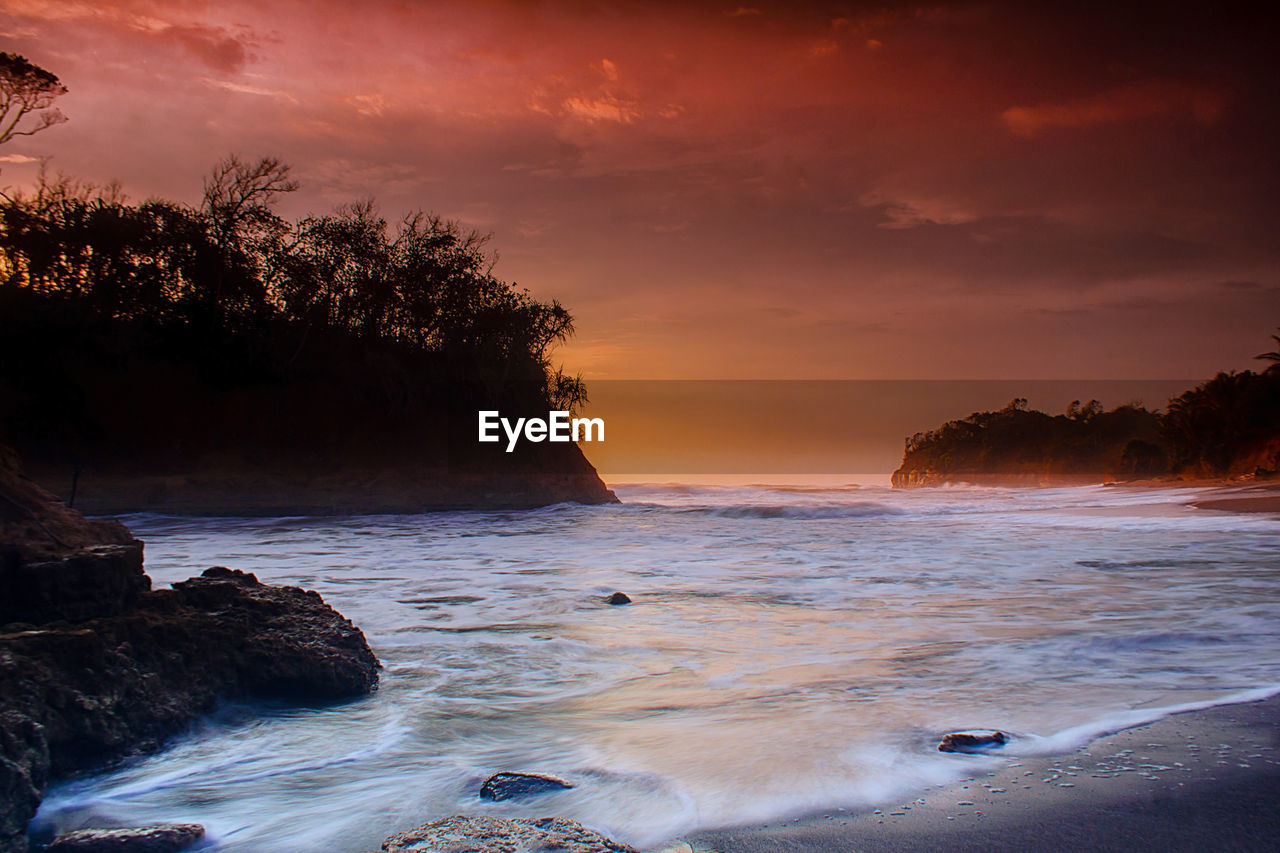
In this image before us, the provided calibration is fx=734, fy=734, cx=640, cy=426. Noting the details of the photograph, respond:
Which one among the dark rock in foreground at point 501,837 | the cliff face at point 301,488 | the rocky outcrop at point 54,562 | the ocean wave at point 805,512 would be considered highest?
the rocky outcrop at point 54,562

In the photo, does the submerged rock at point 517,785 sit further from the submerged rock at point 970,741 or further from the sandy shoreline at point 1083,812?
the submerged rock at point 970,741

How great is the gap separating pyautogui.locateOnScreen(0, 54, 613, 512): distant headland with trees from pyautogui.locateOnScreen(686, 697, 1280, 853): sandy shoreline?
2476cm

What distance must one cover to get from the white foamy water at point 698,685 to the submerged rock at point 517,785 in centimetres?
8

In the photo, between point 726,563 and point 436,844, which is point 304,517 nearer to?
point 726,563

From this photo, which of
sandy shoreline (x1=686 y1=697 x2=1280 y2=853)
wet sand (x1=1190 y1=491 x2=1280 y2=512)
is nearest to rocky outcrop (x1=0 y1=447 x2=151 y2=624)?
sandy shoreline (x1=686 y1=697 x2=1280 y2=853)

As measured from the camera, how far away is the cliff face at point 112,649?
2.76 metres

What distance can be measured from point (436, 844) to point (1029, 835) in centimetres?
175

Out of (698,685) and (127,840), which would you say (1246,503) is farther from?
(127,840)

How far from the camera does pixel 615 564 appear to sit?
11102 mm

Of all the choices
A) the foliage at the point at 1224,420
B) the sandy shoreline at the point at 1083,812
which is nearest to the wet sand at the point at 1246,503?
the foliage at the point at 1224,420

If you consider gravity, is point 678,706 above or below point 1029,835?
below

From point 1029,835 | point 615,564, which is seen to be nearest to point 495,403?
point 615,564

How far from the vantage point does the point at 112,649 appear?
324 centimetres

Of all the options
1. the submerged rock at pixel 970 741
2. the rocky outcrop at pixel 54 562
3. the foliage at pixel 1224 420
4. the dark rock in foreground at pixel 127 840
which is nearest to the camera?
the dark rock in foreground at pixel 127 840
